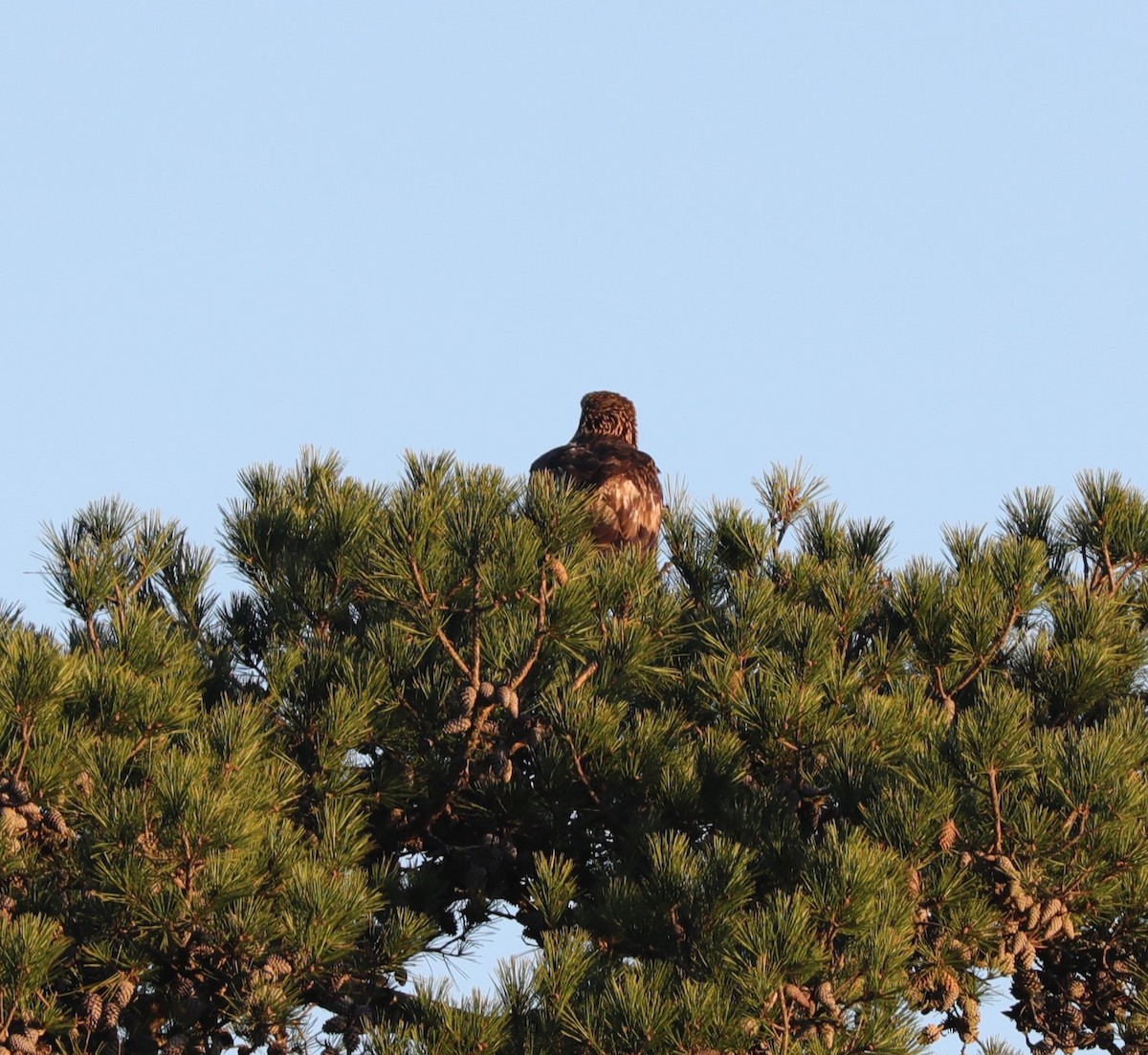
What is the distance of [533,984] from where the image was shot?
592cm

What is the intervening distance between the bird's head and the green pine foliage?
3.50 m

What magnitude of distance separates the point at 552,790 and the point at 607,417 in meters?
4.72

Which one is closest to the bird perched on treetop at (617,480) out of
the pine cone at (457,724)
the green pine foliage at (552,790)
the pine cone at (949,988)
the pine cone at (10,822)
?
the green pine foliage at (552,790)

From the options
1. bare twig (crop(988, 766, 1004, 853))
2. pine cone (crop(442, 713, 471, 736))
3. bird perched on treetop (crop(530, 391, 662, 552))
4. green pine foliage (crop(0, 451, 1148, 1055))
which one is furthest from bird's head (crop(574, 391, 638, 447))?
bare twig (crop(988, 766, 1004, 853))

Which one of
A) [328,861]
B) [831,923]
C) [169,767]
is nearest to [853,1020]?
[831,923]

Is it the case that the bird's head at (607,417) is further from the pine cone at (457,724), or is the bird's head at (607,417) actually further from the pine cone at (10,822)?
the pine cone at (10,822)

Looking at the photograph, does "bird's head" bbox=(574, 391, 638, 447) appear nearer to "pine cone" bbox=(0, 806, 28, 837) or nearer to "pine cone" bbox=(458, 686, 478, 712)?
"pine cone" bbox=(458, 686, 478, 712)

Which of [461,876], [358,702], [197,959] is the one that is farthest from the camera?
[461,876]

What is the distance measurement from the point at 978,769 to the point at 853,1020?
90 cm

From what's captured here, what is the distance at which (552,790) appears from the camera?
23.4 ft

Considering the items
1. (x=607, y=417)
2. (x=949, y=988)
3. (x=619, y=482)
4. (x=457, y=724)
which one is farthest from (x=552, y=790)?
(x=607, y=417)

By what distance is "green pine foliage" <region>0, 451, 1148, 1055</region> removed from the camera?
593cm

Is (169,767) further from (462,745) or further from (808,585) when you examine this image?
(808,585)

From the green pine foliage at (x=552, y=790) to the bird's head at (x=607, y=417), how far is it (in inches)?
138
